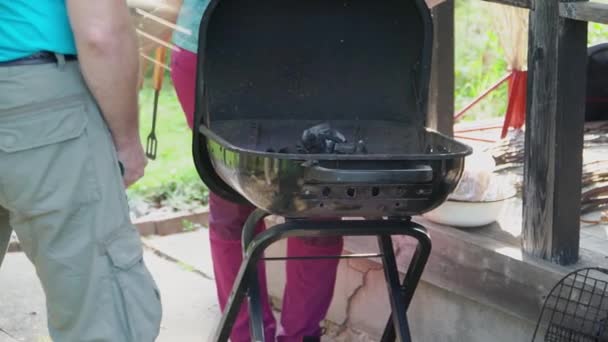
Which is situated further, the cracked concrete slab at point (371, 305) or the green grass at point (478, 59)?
the green grass at point (478, 59)

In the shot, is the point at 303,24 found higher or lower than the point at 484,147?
higher

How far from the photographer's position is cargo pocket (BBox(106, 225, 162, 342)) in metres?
2.68

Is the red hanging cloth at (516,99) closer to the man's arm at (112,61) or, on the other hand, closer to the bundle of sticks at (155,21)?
the bundle of sticks at (155,21)

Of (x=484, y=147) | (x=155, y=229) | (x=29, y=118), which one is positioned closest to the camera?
(x=29, y=118)

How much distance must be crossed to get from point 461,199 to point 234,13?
113cm

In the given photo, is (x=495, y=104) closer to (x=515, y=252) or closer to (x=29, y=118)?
(x=515, y=252)

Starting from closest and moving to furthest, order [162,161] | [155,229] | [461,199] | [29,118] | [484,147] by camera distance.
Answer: [29,118], [461,199], [484,147], [155,229], [162,161]

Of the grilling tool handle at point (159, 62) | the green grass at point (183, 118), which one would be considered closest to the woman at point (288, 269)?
the grilling tool handle at point (159, 62)

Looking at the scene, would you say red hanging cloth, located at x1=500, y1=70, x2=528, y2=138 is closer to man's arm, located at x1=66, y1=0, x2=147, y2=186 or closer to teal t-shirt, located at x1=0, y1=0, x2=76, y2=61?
man's arm, located at x1=66, y1=0, x2=147, y2=186

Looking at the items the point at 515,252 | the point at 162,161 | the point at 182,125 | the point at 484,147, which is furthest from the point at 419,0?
the point at 182,125

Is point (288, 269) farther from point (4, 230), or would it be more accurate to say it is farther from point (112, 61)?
point (112, 61)

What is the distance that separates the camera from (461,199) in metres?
3.71

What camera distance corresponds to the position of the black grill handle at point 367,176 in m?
2.51

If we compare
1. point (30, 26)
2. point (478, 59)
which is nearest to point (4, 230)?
point (30, 26)
